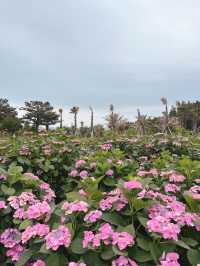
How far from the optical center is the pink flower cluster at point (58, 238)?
1253 mm

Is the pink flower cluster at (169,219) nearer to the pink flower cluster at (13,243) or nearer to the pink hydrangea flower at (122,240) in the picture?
the pink hydrangea flower at (122,240)

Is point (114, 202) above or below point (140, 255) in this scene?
above

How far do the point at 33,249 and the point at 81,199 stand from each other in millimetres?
282

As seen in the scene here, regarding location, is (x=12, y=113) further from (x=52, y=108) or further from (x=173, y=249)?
(x=173, y=249)

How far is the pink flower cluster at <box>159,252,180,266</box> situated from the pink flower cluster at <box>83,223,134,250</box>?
12cm

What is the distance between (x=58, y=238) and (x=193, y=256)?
0.49m

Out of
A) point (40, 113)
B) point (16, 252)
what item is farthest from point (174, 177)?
point (40, 113)

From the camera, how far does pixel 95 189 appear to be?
1602 millimetres

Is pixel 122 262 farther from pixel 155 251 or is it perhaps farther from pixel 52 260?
pixel 52 260

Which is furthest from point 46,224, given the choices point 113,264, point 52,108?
point 52,108

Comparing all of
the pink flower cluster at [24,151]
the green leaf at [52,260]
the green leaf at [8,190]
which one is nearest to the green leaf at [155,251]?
the green leaf at [52,260]

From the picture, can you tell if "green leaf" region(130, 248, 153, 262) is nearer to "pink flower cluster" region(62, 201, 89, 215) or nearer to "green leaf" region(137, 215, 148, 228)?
"green leaf" region(137, 215, 148, 228)

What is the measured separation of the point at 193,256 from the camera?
1259mm

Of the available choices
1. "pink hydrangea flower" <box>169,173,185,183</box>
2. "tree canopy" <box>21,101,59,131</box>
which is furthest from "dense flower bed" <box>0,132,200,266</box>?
"tree canopy" <box>21,101,59,131</box>
